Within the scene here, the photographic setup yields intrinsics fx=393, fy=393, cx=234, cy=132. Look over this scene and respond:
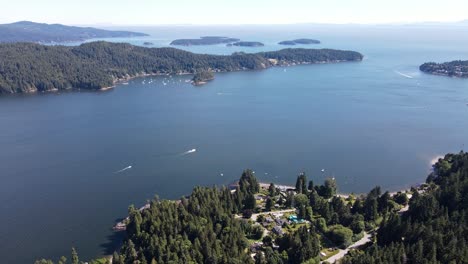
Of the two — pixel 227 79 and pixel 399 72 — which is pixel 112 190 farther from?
pixel 399 72

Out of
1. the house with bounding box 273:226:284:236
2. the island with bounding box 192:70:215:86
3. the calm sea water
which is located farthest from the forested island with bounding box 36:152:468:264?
the island with bounding box 192:70:215:86

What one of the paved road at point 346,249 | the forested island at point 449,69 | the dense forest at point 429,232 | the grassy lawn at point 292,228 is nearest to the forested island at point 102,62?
the forested island at point 449,69

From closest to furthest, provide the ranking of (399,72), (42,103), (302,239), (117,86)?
(302,239) → (42,103) → (117,86) → (399,72)

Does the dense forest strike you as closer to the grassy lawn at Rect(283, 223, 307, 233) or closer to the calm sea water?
the grassy lawn at Rect(283, 223, 307, 233)

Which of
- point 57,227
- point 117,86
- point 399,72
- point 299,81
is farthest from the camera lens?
point 399,72

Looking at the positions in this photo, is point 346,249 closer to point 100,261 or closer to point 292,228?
point 292,228

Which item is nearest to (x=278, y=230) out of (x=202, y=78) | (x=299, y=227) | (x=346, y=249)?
(x=299, y=227)

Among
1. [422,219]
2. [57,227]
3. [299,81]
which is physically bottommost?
[57,227]

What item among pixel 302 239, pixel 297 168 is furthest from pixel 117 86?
pixel 302 239
